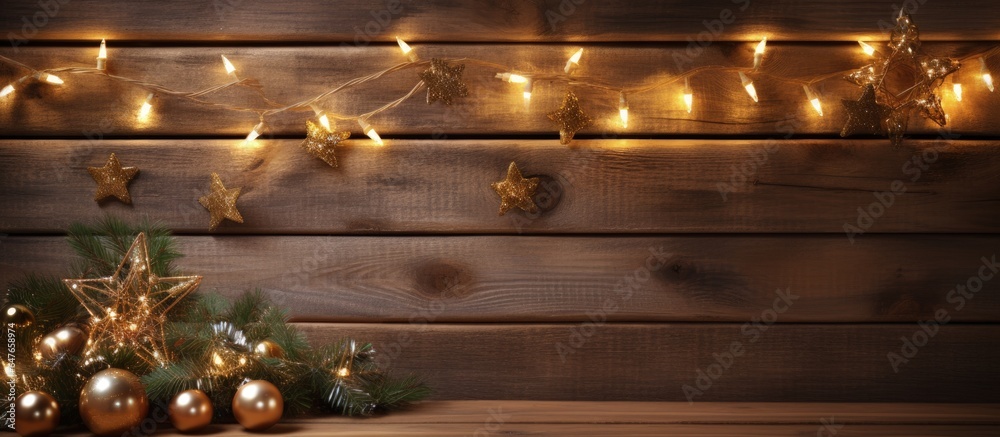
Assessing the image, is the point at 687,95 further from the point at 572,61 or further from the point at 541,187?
the point at 541,187

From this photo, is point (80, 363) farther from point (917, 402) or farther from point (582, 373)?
point (917, 402)

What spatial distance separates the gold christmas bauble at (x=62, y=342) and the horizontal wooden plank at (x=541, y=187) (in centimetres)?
33

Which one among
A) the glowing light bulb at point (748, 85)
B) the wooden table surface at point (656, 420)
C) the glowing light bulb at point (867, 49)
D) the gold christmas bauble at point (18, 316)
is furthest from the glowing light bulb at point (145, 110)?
the glowing light bulb at point (867, 49)

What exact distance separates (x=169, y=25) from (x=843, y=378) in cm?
164

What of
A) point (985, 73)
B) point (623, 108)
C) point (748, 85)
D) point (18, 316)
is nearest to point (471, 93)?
point (623, 108)

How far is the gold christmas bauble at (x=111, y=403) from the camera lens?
46.0 inches

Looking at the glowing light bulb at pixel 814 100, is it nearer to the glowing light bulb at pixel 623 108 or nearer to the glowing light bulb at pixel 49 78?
the glowing light bulb at pixel 623 108

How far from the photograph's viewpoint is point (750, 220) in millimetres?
1591

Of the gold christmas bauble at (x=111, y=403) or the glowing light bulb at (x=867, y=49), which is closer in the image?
the gold christmas bauble at (x=111, y=403)

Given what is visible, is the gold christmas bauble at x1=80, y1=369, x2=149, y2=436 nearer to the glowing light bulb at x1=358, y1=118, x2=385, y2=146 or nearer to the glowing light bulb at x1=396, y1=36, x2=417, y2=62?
the glowing light bulb at x1=358, y1=118, x2=385, y2=146

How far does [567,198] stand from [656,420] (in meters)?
0.49

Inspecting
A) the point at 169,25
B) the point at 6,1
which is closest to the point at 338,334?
the point at 169,25

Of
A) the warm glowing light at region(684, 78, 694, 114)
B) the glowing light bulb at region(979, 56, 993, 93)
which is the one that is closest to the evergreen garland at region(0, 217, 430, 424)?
the warm glowing light at region(684, 78, 694, 114)

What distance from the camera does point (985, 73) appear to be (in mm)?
1553
